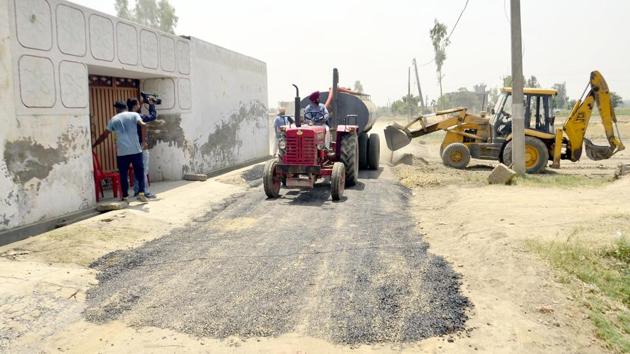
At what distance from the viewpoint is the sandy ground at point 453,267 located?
3.54 metres

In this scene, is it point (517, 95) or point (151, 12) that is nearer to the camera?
point (517, 95)

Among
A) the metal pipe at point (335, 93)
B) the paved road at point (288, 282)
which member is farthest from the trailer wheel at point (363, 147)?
the paved road at point (288, 282)

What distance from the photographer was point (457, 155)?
44.9 ft

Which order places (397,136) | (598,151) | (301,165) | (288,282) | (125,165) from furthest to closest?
(397,136)
(598,151)
(301,165)
(125,165)
(288,282)

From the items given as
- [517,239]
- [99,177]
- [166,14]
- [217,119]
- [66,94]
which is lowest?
[517,239]

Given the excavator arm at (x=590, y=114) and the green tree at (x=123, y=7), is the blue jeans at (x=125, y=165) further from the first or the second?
the green tree at (x=123, y=7)

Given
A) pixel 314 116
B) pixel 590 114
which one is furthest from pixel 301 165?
pixel 590 114

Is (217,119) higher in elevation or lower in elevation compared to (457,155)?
higher

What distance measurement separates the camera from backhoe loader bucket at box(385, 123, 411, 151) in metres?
14.8

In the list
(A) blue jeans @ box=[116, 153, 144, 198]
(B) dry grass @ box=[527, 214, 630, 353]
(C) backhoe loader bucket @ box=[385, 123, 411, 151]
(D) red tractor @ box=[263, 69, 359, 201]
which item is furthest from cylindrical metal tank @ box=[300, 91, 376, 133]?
(B) dry grass @ box=[527, 214, 630, 353]

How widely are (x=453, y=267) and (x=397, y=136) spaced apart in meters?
9.95

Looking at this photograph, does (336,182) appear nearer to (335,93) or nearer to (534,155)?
(335,93)

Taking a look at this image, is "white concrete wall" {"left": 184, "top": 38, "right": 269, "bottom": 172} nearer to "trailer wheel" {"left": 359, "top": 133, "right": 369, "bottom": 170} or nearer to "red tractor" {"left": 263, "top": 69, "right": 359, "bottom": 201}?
"red tractor" {"left": 263, "top": 69, "right": 359, "bottom": 201}

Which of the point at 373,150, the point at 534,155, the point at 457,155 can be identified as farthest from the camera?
the point at 457,155
